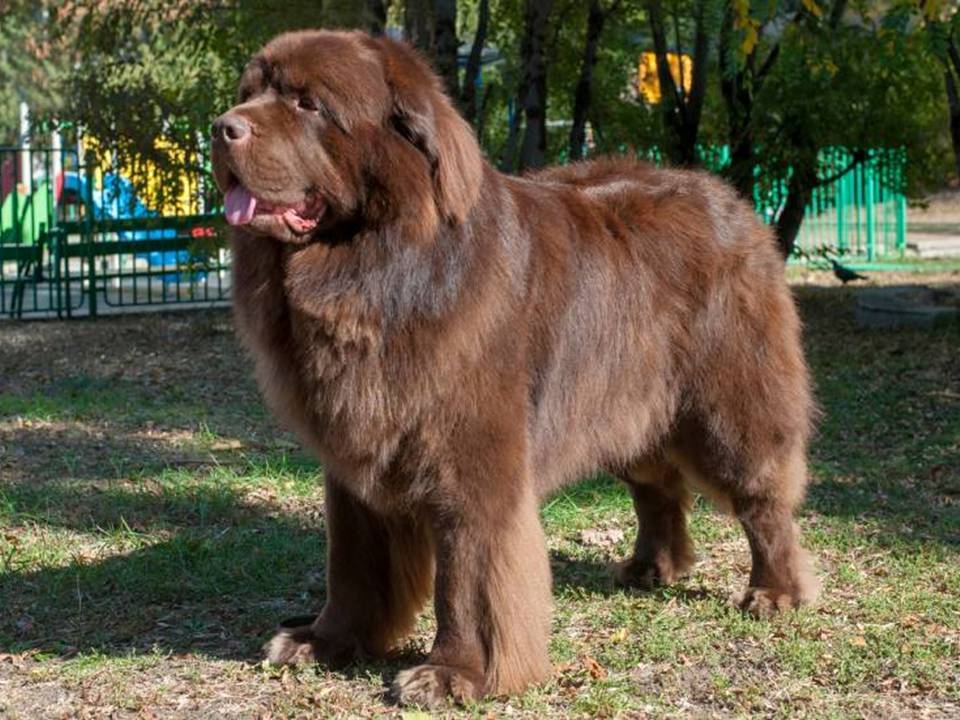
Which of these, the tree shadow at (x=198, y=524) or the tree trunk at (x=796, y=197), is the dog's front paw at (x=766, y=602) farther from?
the tree trunk at (x=796, y=197)

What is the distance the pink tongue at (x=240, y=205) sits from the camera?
3951mm

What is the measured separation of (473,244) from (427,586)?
1.17 meters

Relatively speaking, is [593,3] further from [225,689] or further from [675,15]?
[225,689]

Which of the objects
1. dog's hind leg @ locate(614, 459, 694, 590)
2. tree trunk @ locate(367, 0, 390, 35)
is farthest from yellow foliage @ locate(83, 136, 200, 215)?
dog's hind leg @ locate(614, 459, 694, 590)

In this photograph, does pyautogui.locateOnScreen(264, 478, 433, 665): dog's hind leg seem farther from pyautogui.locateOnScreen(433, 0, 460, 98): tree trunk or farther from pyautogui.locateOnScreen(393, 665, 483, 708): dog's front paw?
pyautogui.locateOnScreen(433, 0, 460, 98): tree trunk

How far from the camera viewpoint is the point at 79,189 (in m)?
15.3

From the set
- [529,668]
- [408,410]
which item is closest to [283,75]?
[408,410]

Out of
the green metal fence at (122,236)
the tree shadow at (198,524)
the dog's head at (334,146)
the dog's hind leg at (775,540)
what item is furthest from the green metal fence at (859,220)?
the dog's head at (334,146)

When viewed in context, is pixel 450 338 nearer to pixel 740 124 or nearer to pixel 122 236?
pixel 740 124

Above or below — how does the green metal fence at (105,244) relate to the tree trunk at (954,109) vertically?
below

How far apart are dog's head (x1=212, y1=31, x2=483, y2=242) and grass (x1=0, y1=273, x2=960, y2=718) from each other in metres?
1.47

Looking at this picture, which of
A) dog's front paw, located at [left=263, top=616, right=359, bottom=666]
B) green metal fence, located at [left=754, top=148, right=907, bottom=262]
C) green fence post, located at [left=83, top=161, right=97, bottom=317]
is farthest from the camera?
green metal fence, located at [left=754, top=148, right=907, bottom=262]

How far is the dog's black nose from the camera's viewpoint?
12.8 ft

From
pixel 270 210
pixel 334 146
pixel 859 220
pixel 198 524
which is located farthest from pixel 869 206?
pixel 270 210
